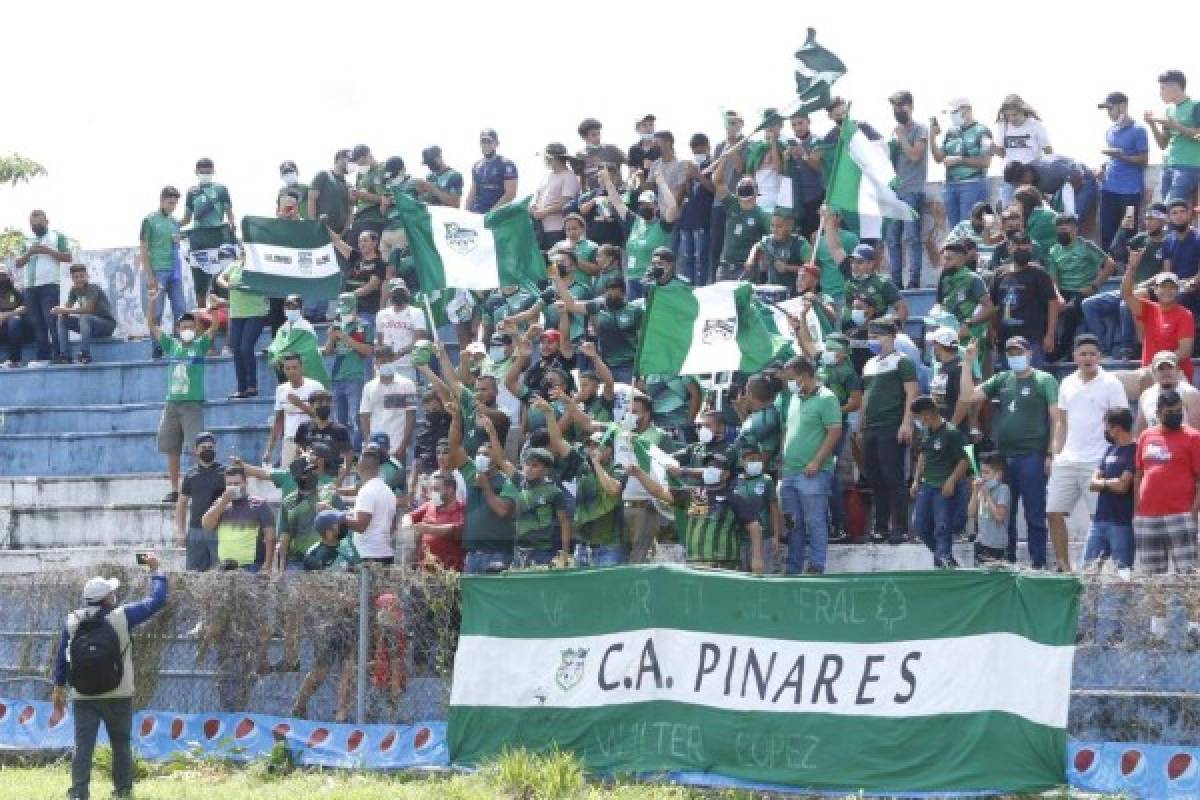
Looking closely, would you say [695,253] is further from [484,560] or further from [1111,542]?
[1111,542]

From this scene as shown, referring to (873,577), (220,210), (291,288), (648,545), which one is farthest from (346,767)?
(220,210)

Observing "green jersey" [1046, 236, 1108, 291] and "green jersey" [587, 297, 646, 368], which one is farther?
"green jersey" [587, 297, 646, 368]

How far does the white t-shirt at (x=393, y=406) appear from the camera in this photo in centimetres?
2181

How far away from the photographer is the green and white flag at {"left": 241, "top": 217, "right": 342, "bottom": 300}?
2467cm

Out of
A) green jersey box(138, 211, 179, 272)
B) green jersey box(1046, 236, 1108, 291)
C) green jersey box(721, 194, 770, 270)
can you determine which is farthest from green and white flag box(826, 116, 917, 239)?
green jersey box(138, 211, 179, 272)

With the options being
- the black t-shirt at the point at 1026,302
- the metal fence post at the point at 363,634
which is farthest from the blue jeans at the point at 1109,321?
the metal fence post at the point at 363,634

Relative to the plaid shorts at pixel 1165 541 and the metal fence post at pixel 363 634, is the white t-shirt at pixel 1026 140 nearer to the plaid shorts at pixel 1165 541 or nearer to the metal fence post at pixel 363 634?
the plaid shorts at pixel 1165 541

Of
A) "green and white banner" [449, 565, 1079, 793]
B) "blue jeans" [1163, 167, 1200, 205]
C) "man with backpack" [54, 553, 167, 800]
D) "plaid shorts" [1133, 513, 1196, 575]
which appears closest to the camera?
"green and white banner" [449, 565, 1079, 793]

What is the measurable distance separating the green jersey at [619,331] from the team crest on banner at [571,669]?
5358 millimetres

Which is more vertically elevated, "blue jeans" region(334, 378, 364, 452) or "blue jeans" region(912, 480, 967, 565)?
"blue jeans" region(334, 378, 364, 452)

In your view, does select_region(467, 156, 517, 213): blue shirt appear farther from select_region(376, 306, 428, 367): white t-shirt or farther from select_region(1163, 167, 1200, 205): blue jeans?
select_region(1163, 167, 1200, 205): blue jeans

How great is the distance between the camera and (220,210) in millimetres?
26906

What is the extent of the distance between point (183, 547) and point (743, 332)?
244 inches

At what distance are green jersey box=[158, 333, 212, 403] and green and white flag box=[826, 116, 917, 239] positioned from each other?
6.93m
